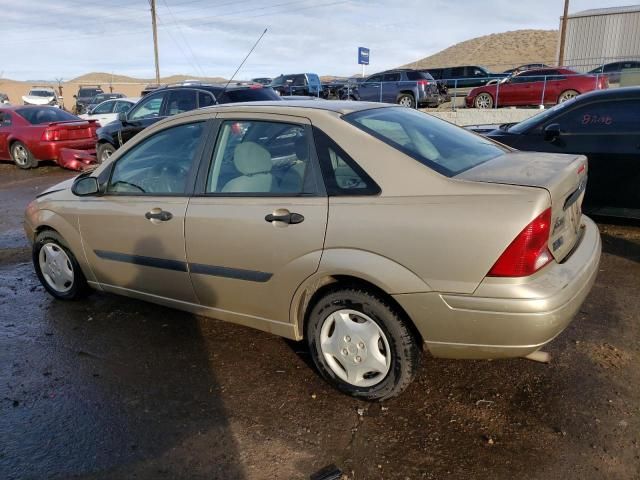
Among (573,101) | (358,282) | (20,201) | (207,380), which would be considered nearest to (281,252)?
(358,282)

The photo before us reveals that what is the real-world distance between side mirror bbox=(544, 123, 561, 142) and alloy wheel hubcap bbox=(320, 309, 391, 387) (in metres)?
4.08

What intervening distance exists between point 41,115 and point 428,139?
469 inches

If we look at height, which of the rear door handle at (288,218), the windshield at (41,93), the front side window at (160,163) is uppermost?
the windshield at (41,93)

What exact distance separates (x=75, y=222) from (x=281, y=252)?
2051mm

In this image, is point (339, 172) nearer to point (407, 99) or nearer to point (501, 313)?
point (501, 313)

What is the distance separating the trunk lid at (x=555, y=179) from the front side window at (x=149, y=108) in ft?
25.6

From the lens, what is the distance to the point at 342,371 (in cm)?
303

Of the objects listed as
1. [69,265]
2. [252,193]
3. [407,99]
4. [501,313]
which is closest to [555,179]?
[501,313]

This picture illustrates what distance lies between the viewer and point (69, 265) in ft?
14.5

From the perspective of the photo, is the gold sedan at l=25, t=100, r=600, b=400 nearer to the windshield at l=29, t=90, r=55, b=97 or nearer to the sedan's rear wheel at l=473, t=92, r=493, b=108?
the sedan's rear wheel at l=473, t=92, r=493, b=108

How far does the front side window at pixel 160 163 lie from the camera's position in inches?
140

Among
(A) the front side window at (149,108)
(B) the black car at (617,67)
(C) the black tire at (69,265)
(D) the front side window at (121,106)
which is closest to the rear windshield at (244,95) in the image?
(A) the front side window at (149,108)

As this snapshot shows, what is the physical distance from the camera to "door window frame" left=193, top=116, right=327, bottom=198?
2.94 m

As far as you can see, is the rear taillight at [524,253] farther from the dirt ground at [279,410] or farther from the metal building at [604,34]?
the metal building at [604,34]
